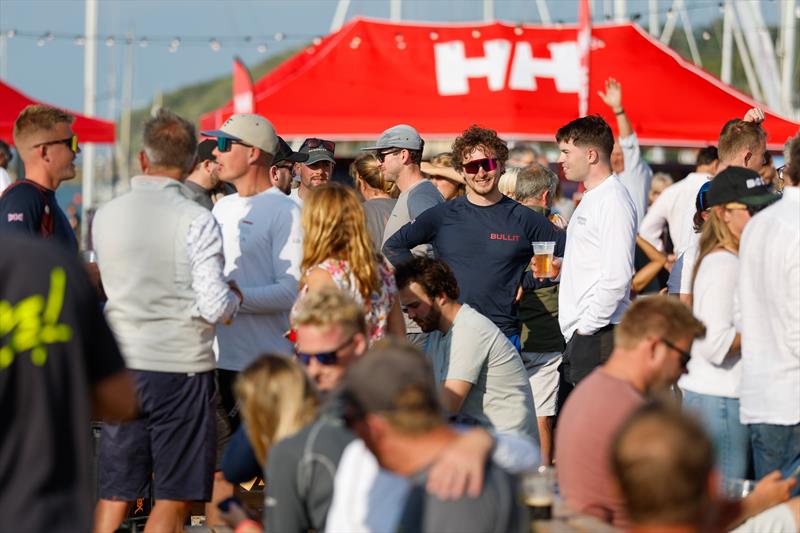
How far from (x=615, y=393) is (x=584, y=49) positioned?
9.03 m

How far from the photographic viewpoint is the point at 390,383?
2.85 meters

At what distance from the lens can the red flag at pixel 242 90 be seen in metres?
12.3

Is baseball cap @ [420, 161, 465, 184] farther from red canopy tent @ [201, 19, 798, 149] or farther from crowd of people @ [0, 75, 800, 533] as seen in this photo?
red canopy tent @ [201, 19, 798, 149]

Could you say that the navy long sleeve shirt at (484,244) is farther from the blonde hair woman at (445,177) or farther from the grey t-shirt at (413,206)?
the blonde hair woman at (445,177)

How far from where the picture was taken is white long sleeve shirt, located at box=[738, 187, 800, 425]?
4617mm

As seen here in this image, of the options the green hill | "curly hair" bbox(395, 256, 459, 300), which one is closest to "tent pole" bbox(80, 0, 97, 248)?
"curly hair" bbox(395, 256, 459, 300)

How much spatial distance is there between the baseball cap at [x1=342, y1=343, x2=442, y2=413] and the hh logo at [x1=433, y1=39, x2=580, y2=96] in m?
10.1

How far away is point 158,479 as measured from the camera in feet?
17.0

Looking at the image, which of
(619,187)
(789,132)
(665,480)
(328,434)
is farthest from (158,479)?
(789,132)

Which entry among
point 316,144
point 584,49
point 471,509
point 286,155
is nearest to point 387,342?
point 471,509

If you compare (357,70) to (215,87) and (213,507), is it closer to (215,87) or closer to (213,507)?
(213,507)

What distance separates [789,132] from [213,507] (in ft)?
26.3

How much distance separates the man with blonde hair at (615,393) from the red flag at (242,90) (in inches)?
341

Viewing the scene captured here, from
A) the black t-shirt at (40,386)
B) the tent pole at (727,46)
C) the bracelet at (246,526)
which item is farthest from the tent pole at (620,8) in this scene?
the black t-shirt at (40,386)
